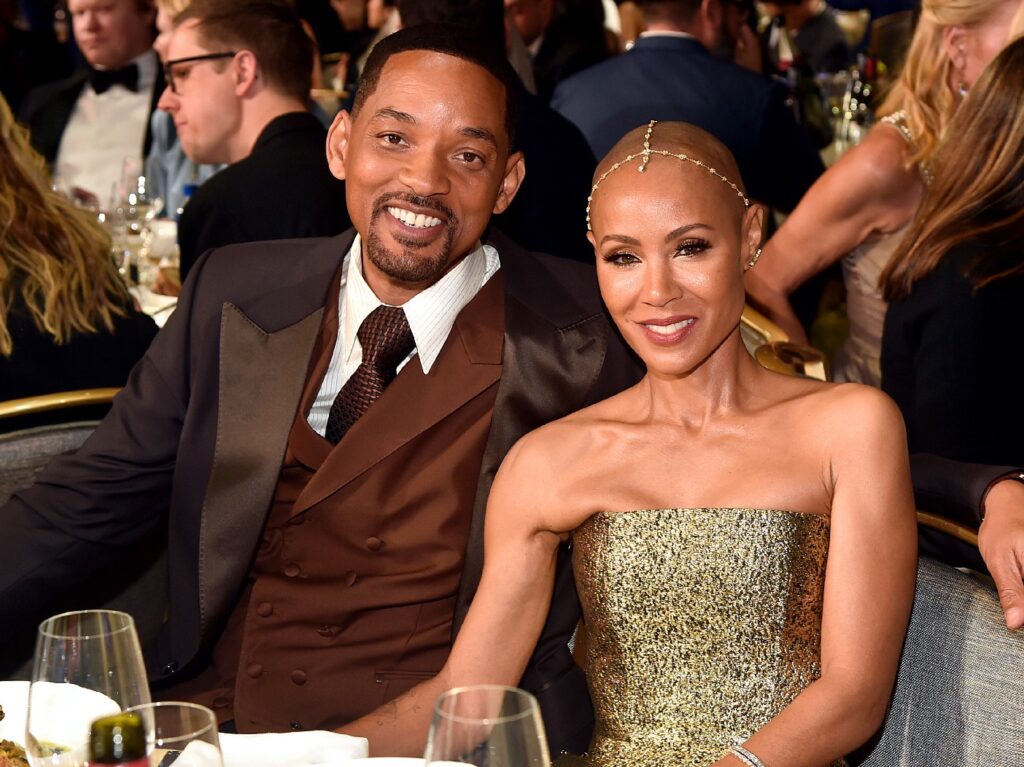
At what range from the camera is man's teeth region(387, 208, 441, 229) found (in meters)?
2.36

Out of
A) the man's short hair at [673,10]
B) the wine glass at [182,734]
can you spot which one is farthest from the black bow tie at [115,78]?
the wine glass at [182,734]

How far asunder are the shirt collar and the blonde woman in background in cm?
127

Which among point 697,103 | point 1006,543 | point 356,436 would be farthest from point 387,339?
point 697,103

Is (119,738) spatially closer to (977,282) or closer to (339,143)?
(339,143)

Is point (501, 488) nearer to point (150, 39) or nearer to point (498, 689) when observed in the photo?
point (498, 689)

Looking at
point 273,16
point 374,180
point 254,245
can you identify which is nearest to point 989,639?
point 374,180

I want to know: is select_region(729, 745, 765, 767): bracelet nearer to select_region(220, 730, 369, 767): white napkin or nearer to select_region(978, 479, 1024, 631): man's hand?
select_region(978, 479, 1024, 631): man's hand

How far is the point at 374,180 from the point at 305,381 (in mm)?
365

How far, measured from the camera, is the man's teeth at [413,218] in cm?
236

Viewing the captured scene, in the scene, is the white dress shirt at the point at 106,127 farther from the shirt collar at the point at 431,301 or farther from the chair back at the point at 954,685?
the chair back at the point at 954,685

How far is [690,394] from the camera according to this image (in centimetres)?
207

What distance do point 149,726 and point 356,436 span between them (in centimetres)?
107

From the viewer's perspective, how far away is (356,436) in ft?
7.58

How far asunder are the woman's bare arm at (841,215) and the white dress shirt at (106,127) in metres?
3.32
